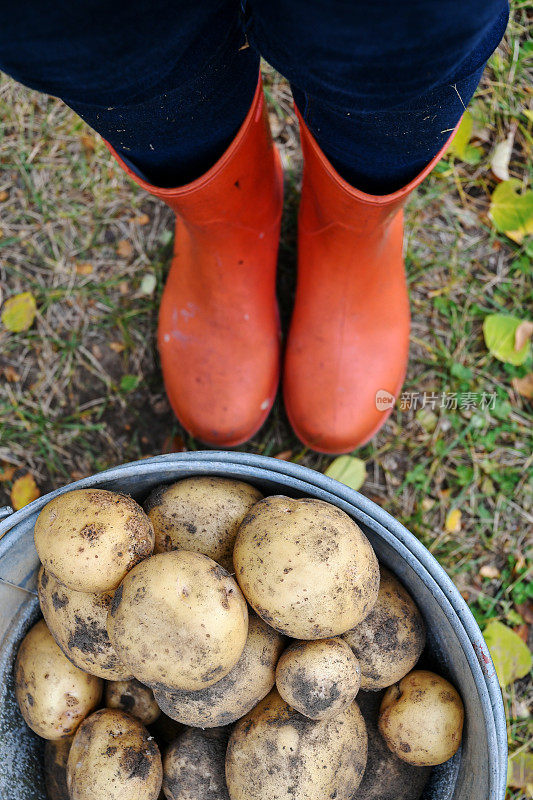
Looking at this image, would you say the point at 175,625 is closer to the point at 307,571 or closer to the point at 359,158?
the point at 307,571

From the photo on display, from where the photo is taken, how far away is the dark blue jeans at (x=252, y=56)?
536mm

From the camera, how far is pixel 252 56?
89cm

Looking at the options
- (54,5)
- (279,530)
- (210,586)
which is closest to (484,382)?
(279,530)

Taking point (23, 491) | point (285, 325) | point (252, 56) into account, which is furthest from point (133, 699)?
point (252, 56)

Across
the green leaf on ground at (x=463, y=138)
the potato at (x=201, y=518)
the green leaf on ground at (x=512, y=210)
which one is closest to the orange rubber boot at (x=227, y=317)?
the potato at (x=201, y=518)

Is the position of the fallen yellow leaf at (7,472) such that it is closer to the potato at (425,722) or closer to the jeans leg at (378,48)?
the potato at (425,722)

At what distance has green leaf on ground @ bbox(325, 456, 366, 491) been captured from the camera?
57.0 inches

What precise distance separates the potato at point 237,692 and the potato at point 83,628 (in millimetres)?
96

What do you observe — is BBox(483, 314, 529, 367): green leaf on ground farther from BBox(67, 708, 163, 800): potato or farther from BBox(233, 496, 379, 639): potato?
BBox(67, 708, 163, 800): potato

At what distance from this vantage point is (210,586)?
0.85 m

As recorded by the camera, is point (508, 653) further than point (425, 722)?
Yes

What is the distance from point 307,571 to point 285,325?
31.7 inches

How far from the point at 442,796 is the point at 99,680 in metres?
0.61

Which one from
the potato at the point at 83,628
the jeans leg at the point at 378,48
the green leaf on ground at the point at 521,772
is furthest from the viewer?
the green leaf on ground at the point at 521,772
